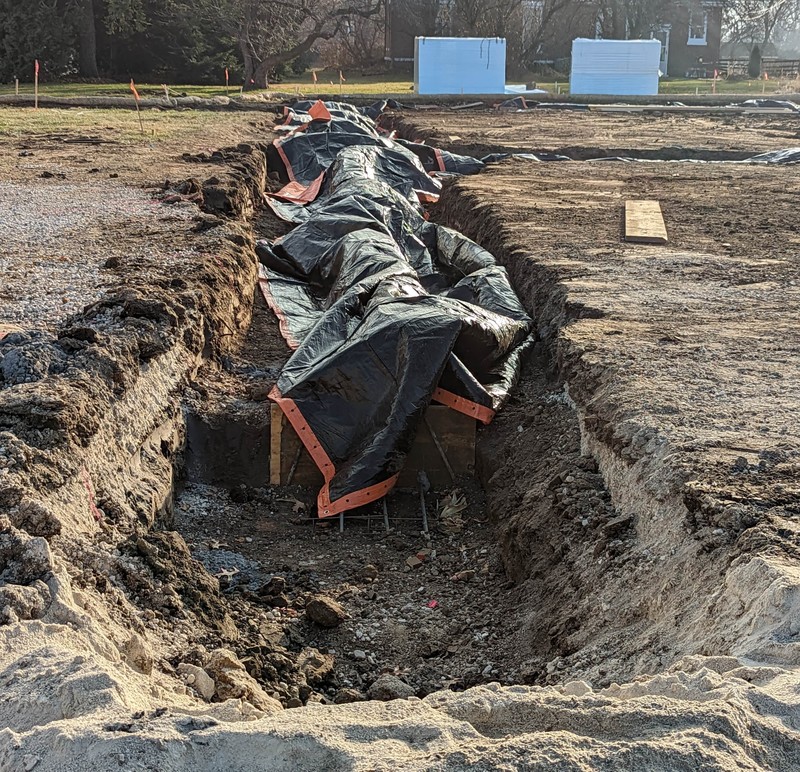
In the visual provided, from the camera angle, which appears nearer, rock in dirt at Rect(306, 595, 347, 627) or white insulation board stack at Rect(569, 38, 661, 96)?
rock in dirt at Rect(306, 595, 347, 627)

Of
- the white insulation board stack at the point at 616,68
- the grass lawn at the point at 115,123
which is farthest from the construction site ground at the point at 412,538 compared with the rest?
the white insulation board stack at the point at 616,68

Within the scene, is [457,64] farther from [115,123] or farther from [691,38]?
[691,38]

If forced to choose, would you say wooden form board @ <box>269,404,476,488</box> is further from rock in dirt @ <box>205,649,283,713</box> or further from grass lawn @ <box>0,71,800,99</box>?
grass lawn @ <box>0,71,800,99</box>

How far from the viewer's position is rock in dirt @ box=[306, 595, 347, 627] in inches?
183

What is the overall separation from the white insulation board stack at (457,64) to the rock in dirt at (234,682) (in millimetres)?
29841

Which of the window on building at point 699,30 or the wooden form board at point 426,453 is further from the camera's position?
the window on building at point 699,30

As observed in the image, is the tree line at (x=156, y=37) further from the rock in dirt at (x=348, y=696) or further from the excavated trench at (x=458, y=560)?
the rock in dirt at (x=348, y=696)

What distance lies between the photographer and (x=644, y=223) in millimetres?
9758

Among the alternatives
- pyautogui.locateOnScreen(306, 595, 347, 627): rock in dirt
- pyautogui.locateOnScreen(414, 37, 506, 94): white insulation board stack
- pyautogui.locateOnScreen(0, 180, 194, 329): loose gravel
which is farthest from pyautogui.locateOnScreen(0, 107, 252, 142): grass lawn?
pyautogui.locateOnScreen(306, 595, 347, 627): rock in dirt

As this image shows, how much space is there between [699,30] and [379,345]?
48872 mm

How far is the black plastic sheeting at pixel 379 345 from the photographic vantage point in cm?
578

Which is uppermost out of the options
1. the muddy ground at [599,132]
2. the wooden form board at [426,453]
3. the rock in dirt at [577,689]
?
the muddy ground at [599,132]

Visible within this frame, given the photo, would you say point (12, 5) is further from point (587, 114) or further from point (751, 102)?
point (751, 102)

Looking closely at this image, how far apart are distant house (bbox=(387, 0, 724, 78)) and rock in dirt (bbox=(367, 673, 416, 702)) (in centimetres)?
4013
